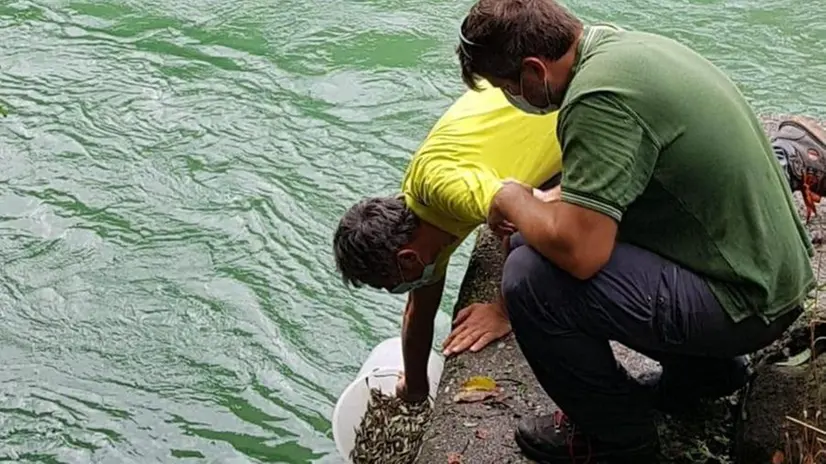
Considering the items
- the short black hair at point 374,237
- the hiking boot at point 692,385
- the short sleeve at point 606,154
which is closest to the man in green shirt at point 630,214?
the short sleeve at point 606,154

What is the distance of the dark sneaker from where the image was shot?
3.18 m

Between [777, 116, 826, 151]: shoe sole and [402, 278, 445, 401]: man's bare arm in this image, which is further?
[777, 116, 826, 151]: shoe sole

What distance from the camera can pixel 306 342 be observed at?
526cm

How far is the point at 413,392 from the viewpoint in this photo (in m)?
4.07

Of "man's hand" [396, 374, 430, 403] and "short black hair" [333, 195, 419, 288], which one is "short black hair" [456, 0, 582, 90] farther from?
"man's hand" [396, 374, 430, 403]

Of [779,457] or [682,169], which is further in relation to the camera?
[779,457]

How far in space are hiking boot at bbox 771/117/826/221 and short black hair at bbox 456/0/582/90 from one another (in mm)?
1481

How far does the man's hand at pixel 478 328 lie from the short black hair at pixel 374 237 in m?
0.42

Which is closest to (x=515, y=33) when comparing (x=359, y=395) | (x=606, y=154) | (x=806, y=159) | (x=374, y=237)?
(x=606, y=154)

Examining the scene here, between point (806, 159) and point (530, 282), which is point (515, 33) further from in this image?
point (806, 159)

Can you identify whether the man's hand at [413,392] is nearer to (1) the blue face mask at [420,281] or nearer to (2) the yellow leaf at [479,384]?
(2) the yellow leaf at [479,384]

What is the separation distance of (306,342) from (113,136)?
231 cm

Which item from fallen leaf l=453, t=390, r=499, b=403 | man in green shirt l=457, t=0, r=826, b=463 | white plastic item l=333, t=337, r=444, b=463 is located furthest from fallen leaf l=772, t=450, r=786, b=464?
white plastic item l=333, t=337, r=444, b=463

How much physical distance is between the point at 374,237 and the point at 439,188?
0.89ft
